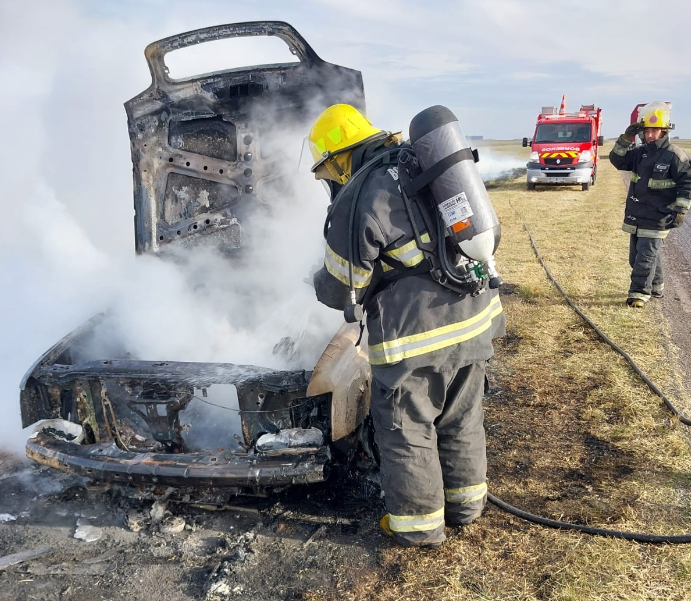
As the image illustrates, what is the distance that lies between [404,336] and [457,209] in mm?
582

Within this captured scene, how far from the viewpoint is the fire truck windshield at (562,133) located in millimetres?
17594

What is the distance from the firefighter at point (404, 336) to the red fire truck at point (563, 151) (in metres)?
15.9

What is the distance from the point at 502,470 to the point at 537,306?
3.32 m

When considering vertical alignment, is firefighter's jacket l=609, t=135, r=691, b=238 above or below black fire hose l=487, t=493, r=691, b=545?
above

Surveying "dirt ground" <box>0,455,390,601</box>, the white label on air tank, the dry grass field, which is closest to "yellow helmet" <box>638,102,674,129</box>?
the dry grass field

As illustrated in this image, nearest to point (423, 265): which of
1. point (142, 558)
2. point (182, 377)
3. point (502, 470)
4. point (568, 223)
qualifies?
point (182, 377)

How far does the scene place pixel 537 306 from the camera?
21.3 feet

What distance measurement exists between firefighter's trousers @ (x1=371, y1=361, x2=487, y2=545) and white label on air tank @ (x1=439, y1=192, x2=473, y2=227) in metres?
0.67

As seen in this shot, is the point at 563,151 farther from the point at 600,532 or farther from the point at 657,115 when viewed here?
the point at 600,532

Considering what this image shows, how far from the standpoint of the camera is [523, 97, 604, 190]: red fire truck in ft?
57.3

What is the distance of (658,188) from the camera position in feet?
19.8

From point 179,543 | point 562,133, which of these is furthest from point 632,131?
point 562,133

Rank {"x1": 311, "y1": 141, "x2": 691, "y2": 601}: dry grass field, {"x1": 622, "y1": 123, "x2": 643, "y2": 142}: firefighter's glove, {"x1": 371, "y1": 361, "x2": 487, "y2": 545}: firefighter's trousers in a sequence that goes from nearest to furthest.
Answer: {"x1": 311, "y1": 141, "x2": 691, "y2": 601}: dry grass field < {"x1": 371, "y1": 361, "x2": 487, "y2": 545}: firefighter's trousers < {"x1": 622, "y1": 123, "x2": 643, "y2": 142}: firefighter's glove

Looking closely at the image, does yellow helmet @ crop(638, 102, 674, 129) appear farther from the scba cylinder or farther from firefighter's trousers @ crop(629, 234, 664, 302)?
the scba cylinder
